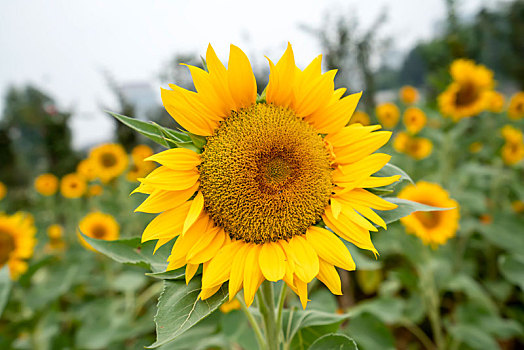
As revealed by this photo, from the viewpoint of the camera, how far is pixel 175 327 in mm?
691

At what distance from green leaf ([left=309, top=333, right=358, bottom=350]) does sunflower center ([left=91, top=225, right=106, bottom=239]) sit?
2.60 meters

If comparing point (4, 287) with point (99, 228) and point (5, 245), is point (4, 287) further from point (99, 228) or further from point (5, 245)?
point (99, 228)

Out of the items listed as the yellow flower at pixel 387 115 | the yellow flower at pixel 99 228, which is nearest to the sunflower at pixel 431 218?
the yellow flower at pixel 387 115

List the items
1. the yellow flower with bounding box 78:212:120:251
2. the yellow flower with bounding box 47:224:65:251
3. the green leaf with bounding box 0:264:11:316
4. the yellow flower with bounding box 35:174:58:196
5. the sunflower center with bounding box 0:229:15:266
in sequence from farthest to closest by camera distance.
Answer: the yellow flower with bounding box 35:174:58:196
the yellow flower with bounding box 47:224:65:251
the yellow flower with bounding box 78:212:120:251
the sunflower center with bounding box 0:229:15:266
the green leaf with bounding box 0:264:11:316

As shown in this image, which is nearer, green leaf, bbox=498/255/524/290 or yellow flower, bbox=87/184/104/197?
green leaf, bbox=498/255/524/290

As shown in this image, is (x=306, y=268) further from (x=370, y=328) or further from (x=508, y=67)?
(x=508, y=67)

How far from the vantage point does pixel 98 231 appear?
9.93ft

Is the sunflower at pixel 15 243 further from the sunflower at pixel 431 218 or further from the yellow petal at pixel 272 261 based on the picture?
the sunflower at pixel 431 218

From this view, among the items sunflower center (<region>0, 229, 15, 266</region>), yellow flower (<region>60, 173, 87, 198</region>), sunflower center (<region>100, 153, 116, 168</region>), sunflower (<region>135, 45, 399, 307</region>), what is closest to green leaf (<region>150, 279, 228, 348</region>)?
sunflower (<region>135, 45, 399, 307</region>)

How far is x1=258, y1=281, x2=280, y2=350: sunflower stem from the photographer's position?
36.5 inches

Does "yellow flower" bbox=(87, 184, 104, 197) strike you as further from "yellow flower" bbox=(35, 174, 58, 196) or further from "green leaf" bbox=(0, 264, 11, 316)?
"green leaf" bbox=(0, 264, 11, 316)

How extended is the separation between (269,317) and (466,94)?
3.09 m

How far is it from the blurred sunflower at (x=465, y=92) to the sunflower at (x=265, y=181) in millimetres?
2589

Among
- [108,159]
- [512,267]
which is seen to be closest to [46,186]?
[108,159]
